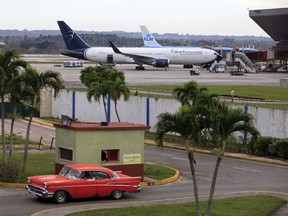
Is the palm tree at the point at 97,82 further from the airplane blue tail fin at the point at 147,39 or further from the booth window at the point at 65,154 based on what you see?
the airplane blue tail fin at the point at 147,39

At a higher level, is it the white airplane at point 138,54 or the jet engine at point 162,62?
the white airplane at point 138,54

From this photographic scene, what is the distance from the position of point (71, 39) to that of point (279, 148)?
8893cm

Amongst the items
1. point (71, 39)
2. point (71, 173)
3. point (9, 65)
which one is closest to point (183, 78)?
point (71, 39)

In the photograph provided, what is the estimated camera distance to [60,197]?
78.3 ft

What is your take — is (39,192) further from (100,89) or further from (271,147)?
(100,89)

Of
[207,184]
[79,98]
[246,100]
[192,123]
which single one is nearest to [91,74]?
[79,98]

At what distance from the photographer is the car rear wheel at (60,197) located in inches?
934

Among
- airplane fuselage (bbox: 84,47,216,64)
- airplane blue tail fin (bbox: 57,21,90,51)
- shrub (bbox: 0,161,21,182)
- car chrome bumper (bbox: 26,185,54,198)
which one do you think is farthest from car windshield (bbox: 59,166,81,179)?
airplane blue tail fin (bbox: 57,21,90,51)

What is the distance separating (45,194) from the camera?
23.6 metres

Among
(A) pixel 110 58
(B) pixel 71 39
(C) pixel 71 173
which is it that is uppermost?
(B) pixel 71 39

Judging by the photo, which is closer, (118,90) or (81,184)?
(81,184)

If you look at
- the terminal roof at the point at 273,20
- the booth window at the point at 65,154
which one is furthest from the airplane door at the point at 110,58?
the booth window at the point at 65,154

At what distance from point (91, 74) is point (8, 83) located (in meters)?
19.7

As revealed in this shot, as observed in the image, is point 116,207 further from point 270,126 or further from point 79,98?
point 79,98
